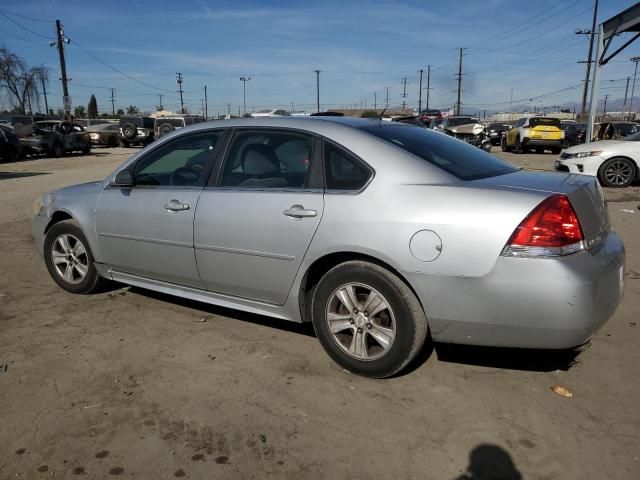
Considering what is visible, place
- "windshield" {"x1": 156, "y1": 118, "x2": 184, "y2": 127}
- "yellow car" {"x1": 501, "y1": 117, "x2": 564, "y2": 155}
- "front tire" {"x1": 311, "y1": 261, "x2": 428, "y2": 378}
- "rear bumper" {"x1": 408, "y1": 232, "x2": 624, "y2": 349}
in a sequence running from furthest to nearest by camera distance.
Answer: "windshield" {"x1": 156, "y1": 118, "x2": 184, "y2": 127} < "yellow car" {"x1": 501, "y1": 117, "x2": 564, "y2": 155} < "front tire" {"x1": 311, "y1": 261, "x2": 428, "y2": 378} < "rear bumper" {"x1": 408, "y1": 232, "x2": 624, "y2": 349}

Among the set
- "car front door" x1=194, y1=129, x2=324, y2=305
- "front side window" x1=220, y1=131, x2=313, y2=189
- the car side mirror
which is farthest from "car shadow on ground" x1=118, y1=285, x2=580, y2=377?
the car side mirror

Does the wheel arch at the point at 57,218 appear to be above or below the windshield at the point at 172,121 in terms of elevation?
below

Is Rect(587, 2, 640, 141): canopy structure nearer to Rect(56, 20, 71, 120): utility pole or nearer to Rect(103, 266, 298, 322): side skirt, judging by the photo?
Rect(103, 266, 298, 322): side skirt

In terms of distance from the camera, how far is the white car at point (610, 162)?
11.2 metres

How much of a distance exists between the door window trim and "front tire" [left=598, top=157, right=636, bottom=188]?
9.98 meters

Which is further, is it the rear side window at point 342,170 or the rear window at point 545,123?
the rear window at point 545,123

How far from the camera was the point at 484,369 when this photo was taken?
10.9ft

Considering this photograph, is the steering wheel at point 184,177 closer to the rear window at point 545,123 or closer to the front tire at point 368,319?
the front tire at point 368,319

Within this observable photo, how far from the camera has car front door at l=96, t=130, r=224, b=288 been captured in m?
3.78

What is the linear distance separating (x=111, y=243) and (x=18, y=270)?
206 centimetres

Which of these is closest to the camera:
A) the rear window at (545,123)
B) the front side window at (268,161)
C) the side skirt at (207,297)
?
the front side window at (268,161)

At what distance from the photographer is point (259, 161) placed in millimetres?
3645

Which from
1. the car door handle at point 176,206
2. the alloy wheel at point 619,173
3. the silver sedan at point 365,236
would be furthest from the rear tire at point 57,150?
the car door handle at point 176,206

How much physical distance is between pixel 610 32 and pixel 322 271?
16473 millimetres
